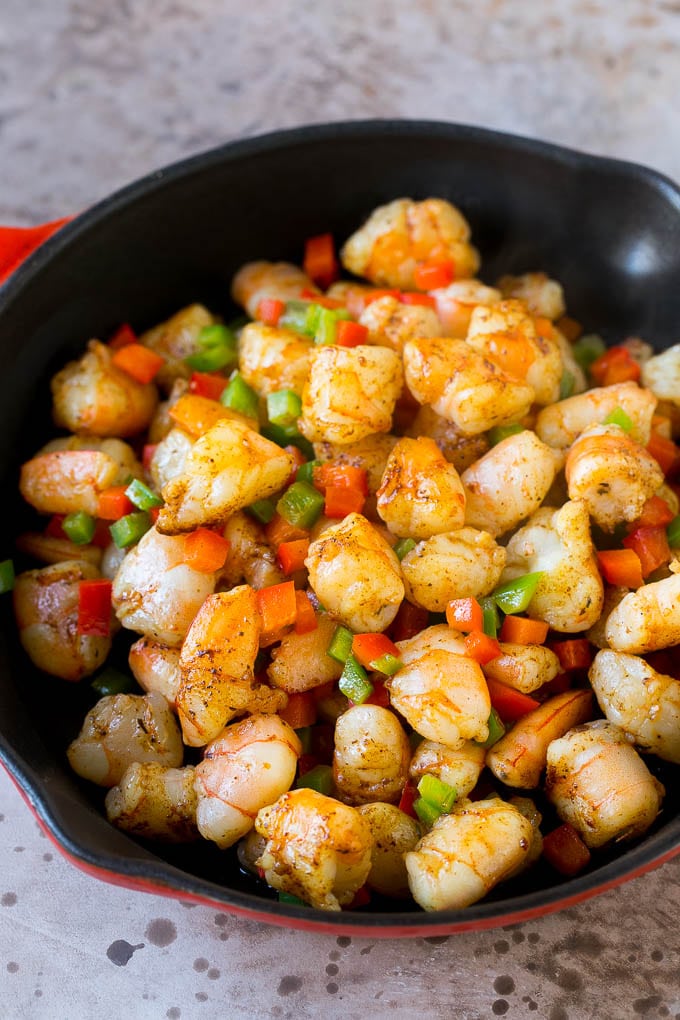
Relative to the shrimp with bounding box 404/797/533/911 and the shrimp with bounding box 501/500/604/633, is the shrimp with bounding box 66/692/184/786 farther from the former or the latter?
the shrimp with bounding box 501/500/604/633

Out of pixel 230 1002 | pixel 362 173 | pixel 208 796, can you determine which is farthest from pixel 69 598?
pixel 362 173

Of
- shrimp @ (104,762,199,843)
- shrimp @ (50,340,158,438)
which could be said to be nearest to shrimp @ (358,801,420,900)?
shrimp @ (104,762,199,843)

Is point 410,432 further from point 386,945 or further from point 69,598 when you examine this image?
point 386,945

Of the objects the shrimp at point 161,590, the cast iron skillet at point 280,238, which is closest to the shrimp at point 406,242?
the cast iron skillet at point 280,238

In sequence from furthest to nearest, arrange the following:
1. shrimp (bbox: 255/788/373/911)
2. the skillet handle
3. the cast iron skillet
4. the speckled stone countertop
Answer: the speckled stone countertop
the skillet handle
the cast iron skillet
shrimp (bbox: 255/788/373/911)

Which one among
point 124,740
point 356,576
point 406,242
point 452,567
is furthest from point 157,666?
point 406,242

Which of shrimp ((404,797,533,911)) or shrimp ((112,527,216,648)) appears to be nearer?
shrimp ((404,797,533,911))

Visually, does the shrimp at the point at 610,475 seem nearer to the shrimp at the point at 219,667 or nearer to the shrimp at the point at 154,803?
the shrimp at the point at 219,667

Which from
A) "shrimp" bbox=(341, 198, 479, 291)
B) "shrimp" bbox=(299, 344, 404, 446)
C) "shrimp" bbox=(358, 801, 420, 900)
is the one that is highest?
"shrimp" bbox=(341, 198, 479, 291)
